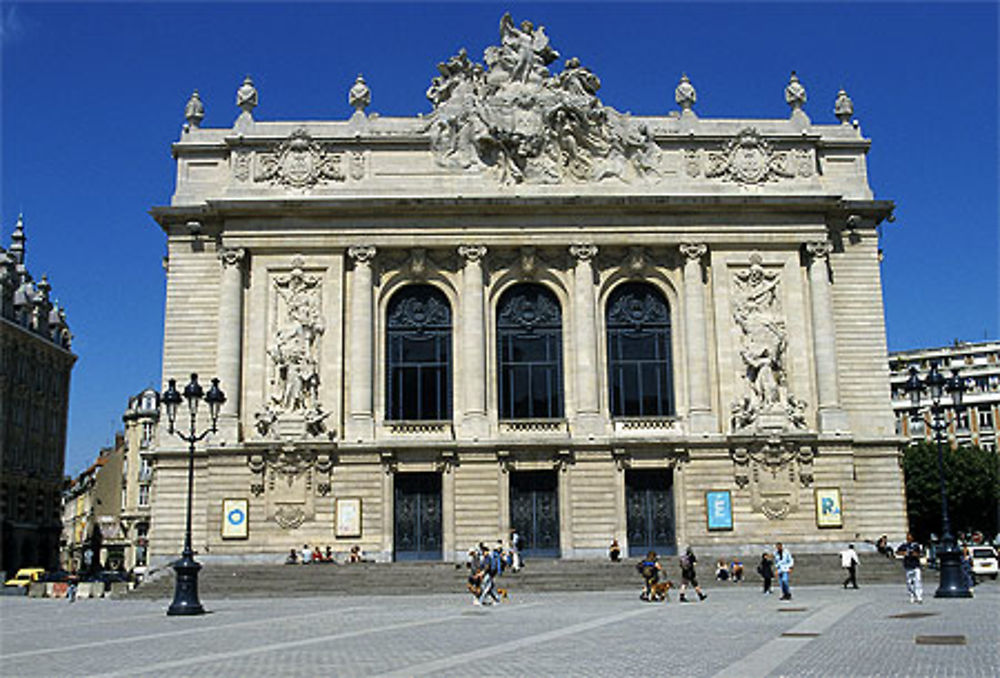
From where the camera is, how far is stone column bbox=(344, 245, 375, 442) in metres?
39.1

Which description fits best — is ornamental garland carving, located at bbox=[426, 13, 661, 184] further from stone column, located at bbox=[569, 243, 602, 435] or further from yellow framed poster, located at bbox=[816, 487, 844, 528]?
yellow framed poster, located at bbox=[816, 487, 844, 528]

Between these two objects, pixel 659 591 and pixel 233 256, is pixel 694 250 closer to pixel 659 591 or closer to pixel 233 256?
pixel 659 591

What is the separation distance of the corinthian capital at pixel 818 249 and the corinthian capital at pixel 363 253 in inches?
→ 709

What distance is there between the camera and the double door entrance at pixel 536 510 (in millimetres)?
39156

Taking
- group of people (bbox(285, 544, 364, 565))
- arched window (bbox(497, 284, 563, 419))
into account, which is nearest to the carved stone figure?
group of people (bbox(285, 544, 364, 565))

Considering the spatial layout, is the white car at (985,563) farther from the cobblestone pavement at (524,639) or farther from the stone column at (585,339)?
the stone column at (585,339)

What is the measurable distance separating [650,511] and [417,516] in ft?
30.1

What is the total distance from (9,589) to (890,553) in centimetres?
3749

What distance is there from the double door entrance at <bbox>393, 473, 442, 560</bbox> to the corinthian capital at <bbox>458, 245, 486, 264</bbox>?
28.8 ft

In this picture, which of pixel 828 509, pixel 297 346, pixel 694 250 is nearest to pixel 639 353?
pixel 694 250

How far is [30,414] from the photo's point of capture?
69438 mm

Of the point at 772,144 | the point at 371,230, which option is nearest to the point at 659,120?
the point at 772,144

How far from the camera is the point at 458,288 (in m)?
41.0

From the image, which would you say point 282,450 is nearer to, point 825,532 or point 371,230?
point 371,230
